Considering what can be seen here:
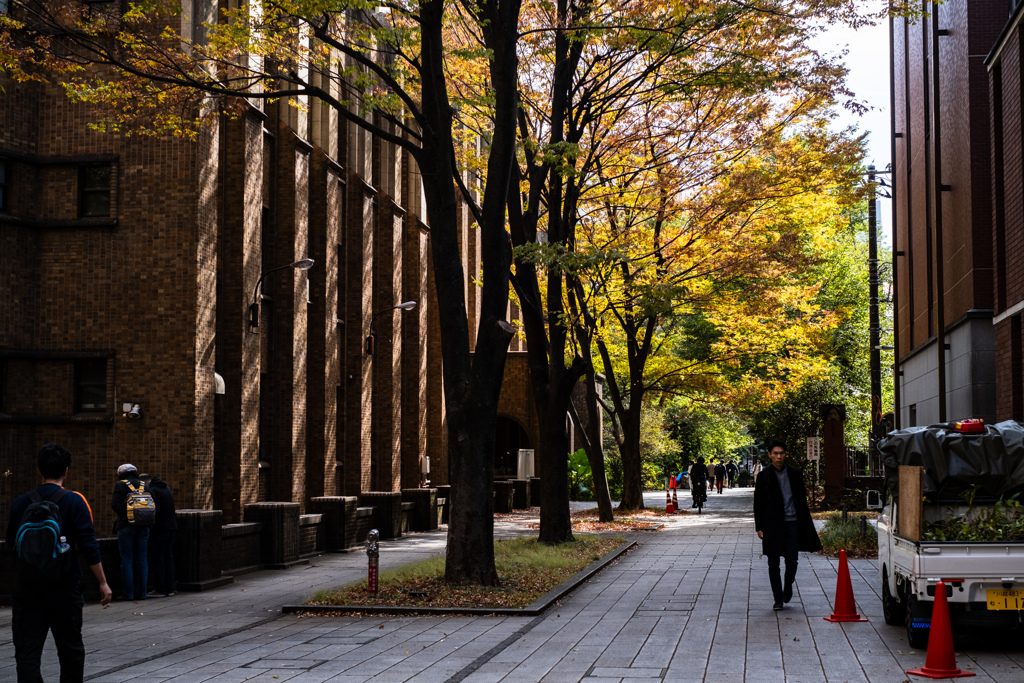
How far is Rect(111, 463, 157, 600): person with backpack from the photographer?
574 inches

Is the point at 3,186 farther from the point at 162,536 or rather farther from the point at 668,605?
the point at 668,605

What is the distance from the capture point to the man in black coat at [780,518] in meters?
12.5

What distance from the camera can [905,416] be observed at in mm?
34594

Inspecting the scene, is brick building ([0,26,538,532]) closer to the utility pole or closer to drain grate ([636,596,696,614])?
drain grate ([636,596,696,614])

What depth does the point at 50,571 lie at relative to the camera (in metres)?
7.11

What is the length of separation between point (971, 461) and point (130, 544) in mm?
10649

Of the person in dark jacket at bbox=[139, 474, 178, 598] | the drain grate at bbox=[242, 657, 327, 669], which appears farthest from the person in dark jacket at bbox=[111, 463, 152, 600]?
the drain grate at bbox=[242, 657, 327, 669]

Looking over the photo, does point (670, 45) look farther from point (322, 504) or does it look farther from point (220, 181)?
point (322, 504)

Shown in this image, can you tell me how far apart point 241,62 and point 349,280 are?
787 centimetres

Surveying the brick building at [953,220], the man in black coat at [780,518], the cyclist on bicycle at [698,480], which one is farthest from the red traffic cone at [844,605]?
the cyclist on bicycle at [698,480]

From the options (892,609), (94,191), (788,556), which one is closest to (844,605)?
(892,609)

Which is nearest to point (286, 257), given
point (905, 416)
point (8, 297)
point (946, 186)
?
point (8, 297)

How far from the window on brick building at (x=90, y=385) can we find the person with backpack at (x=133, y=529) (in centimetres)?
339

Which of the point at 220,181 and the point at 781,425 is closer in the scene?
the point at 220,181
